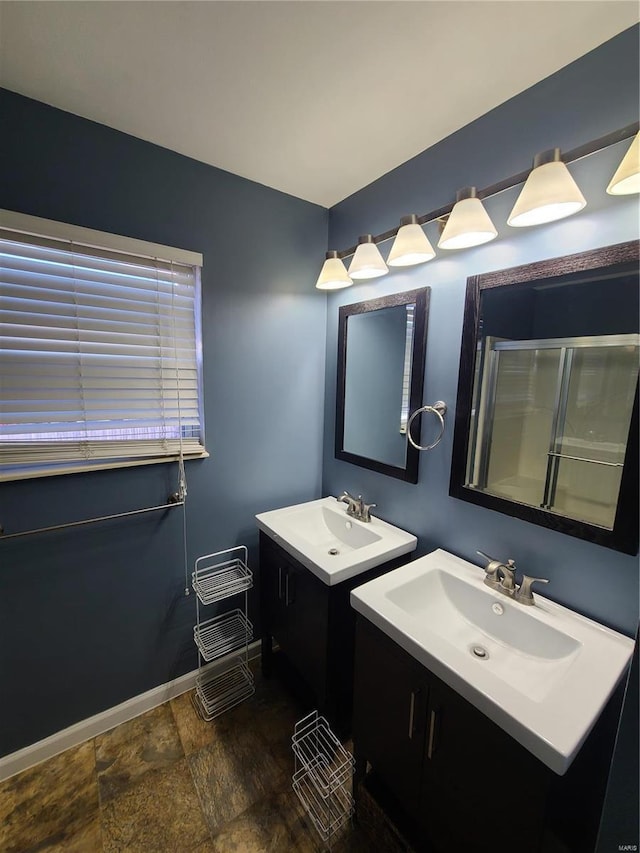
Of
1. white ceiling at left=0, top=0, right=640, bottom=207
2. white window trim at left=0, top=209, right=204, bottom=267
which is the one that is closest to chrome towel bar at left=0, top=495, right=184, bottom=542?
white window trim at left=0, top=209, right=204, bottom=267

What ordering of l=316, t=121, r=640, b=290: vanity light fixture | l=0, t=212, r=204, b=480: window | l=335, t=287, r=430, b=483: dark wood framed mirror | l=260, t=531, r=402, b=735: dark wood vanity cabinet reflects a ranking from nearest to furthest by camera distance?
l=316, t=121, r=640, b=290: vanity light fixture → l=0, t=212, r=204, b=480: window → l=260, t=531, r=402, b=735: dark wood vanity cabinet → l=335, t=287, r=430, b=483: dark wood framed mirror

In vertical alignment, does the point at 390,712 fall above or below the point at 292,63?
below

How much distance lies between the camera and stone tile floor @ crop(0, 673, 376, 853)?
3.84ft

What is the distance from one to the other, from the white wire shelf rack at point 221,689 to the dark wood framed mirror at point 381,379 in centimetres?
126

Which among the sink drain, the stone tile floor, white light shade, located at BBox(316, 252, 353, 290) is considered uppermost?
white light shade, located at BBox(316, 252, 353, 290)

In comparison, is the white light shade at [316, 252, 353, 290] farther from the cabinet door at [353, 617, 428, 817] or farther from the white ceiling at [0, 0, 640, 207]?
the cabinet door at [353, 617, 428, 817]

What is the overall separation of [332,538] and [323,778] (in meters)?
0.92

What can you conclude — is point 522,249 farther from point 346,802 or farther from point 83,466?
point 346,802

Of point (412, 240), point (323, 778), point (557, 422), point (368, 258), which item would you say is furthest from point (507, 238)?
point (323, 778)

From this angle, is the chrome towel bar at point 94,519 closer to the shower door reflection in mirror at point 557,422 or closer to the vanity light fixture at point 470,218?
the shower door reflection in mirror at point 557,422

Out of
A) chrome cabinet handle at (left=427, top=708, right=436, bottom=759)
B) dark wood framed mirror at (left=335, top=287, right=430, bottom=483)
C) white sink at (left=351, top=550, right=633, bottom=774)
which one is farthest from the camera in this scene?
dark wood framed mirror at (left=335, top=287, right=430, bottom=483)

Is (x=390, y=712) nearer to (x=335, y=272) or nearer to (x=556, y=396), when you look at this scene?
(x=556, y=396)

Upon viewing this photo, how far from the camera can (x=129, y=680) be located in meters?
1.59

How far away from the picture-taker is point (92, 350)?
1.37 meters
